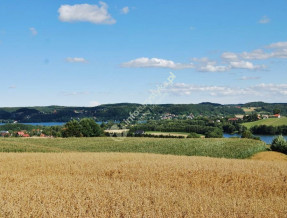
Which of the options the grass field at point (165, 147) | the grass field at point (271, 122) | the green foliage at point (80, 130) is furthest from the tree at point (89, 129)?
the grass field at point (271, 122)

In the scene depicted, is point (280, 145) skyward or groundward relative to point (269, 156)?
skyward

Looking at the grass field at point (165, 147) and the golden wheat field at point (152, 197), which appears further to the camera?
the grass field at point (165, 147)

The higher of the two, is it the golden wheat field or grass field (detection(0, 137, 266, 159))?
the golden wheat field

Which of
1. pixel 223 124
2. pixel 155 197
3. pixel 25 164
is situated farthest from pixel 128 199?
pixel 223 124

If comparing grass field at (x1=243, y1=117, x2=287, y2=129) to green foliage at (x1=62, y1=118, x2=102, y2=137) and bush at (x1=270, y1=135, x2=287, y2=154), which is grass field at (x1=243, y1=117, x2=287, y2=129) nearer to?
green foliage at (x1=62, y1=118, x2=102, y2=137)

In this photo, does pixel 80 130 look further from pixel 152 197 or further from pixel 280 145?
pixel 152 197

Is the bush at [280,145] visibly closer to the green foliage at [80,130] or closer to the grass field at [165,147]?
the grass field at [165,147]

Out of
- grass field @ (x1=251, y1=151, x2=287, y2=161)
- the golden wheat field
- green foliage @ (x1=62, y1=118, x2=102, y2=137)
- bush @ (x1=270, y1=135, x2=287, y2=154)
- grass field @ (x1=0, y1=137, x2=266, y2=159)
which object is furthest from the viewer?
green foliage @ (x1=62, y1=118, x2=102, y2=137)

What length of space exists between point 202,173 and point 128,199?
7508 mm

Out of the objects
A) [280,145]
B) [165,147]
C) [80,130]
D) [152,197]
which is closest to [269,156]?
[280,145]

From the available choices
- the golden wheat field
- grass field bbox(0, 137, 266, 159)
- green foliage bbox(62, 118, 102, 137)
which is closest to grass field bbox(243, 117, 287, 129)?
green foliage bbox(62, 118, 102, 137)

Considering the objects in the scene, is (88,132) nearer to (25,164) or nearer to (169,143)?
(169,143)

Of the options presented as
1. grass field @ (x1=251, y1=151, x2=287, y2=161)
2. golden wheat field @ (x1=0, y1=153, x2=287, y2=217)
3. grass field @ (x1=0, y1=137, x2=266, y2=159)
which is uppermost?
golden wheat field @ (x1=0, y1=153, x2=287, y2=217)

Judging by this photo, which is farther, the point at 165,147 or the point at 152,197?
the point at 165,147
